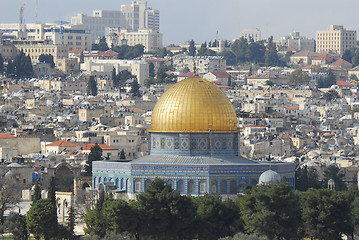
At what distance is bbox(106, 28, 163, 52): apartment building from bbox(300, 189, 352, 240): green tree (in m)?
132

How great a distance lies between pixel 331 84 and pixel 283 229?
10002 cm

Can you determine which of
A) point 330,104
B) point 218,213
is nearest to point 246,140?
point 330,104

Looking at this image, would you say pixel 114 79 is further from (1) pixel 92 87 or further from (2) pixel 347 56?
(2) pixel 347 56

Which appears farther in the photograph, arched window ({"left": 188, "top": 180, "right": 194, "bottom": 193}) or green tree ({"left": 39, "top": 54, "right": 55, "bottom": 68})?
green tree ({"left": 39, "top": 54, "right": 55, "bottom": 68})

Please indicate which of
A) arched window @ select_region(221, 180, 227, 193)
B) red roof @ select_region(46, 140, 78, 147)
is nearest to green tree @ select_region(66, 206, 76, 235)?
arched window @ select_region(221, 180, 227, 193)

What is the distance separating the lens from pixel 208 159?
60.1 meters

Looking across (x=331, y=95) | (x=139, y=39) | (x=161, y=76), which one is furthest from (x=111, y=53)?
(x=331, y=95)

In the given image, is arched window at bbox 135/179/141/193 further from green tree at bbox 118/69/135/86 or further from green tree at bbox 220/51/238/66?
green tree at bbox 220/51/238/66

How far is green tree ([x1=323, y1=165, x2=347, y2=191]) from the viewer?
2920 inches

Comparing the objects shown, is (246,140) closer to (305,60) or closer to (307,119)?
(307,119)

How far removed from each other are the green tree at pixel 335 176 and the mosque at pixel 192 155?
1264 cm

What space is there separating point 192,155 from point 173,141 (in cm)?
105

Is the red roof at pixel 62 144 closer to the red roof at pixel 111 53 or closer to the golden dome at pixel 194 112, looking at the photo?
the golden dome at pixel 194 112

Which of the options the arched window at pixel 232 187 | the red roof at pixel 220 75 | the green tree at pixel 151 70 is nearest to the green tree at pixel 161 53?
the green tree at pixel 151 70
